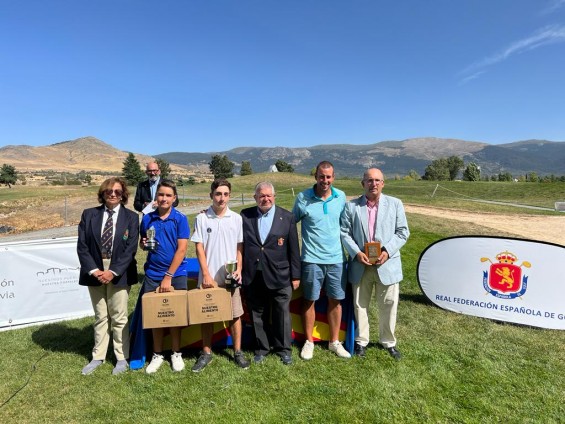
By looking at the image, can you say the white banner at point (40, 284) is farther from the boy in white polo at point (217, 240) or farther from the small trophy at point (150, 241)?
the boy in white polo at point (217, 240)

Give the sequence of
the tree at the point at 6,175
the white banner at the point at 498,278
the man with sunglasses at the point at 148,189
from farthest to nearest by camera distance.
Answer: the tree at the point at 6,175, the man with sunglasses at the point at 148,189, the white banner at the point at 498,278

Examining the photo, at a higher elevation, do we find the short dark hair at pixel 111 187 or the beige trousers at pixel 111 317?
the short dark hair at pixel 111 187

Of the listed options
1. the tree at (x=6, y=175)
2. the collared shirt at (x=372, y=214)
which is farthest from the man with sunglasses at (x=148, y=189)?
the tree at (x=6, y=175)

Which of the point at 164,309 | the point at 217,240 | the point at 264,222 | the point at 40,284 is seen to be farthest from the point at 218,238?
the point at 40,284

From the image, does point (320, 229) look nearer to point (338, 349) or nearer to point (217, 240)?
point (217, 240)

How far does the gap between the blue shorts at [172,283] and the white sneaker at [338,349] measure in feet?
5.83

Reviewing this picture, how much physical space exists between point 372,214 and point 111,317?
3.02 m

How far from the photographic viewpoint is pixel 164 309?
3439 millimetres

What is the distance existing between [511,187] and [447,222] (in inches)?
965

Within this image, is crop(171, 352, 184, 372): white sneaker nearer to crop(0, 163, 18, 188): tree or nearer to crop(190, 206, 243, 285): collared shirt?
crop(190, 206, 243, 285): collared shirt

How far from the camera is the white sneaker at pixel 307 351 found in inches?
152

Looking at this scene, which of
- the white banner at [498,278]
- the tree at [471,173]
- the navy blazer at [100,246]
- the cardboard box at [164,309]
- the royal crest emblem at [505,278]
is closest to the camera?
the cardboard box at [164,309]

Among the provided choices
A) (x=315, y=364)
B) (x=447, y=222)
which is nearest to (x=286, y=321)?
(x=315, y=364)

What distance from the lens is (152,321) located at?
11.3 ft
